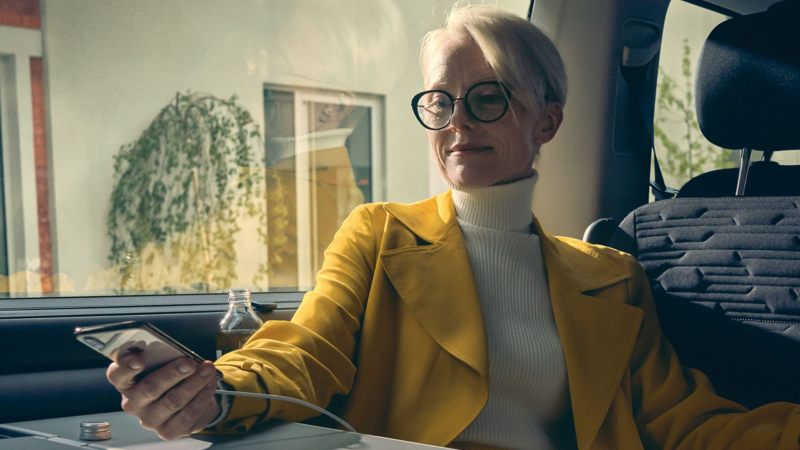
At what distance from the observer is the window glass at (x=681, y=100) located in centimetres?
232

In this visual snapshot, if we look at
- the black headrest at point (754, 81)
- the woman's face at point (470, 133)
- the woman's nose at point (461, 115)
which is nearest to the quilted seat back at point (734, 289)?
the black headrest at point (754, 81)

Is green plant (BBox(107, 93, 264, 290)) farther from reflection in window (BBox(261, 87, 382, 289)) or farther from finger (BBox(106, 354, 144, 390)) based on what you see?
finger (BBox(106, 354, 144, 390))

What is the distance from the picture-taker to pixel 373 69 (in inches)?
81.9

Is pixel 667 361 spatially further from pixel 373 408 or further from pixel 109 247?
pixel 109 247

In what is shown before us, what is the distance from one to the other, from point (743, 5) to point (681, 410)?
1613mm

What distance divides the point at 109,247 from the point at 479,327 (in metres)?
0.96

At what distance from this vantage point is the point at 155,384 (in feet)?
2.31

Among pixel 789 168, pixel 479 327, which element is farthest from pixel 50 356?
pixel 789 168

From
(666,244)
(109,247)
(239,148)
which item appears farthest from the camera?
(239,148)

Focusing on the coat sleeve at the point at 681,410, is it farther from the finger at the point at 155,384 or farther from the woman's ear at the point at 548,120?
the finger at the point at 155,384

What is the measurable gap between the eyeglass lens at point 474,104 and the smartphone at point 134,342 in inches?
30.2

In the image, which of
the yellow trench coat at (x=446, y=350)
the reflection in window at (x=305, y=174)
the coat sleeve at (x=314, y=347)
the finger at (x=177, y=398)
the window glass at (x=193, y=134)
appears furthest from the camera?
the reflection in window at (x=305, y=174)

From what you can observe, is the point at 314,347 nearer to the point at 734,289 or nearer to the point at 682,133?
the point at 734,289

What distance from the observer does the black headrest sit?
4.80ft
